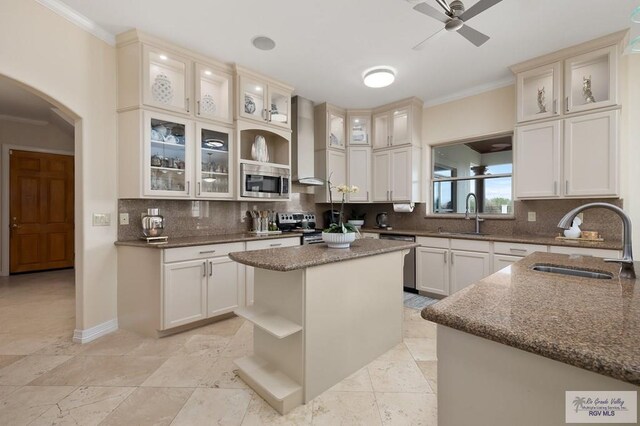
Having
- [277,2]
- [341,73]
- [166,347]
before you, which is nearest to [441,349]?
[166,347]

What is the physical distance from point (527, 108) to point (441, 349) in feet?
11.6

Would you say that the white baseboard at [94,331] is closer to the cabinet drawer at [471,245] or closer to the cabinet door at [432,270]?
the cabinet door at [432,270]

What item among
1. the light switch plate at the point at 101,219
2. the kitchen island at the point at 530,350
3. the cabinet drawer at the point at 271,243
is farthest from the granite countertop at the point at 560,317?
the light switch plate at the point at 101,219

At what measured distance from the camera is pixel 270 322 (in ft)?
5.93

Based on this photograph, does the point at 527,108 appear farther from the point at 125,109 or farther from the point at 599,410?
the point at 125,109

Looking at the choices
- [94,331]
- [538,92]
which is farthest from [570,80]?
[94,331]

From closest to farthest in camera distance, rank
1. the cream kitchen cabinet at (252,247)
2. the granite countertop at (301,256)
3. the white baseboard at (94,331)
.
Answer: the granite countertop at (301,256) < the white baseboard at (94,331) < the cream kitchen cabinet at (252,247)

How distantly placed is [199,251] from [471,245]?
303cm

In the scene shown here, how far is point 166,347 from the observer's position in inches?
97.7

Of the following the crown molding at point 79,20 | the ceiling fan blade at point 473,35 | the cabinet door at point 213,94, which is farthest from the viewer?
the cabinet door at point 213,94

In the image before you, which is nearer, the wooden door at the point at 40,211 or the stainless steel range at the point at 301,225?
the stainless steel range at the point at 301,225

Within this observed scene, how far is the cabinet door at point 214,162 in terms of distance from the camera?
315 centimetres

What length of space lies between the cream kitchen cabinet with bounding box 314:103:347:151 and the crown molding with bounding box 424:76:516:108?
132cm

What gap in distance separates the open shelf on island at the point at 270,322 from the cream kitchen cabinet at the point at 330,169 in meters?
2.79
